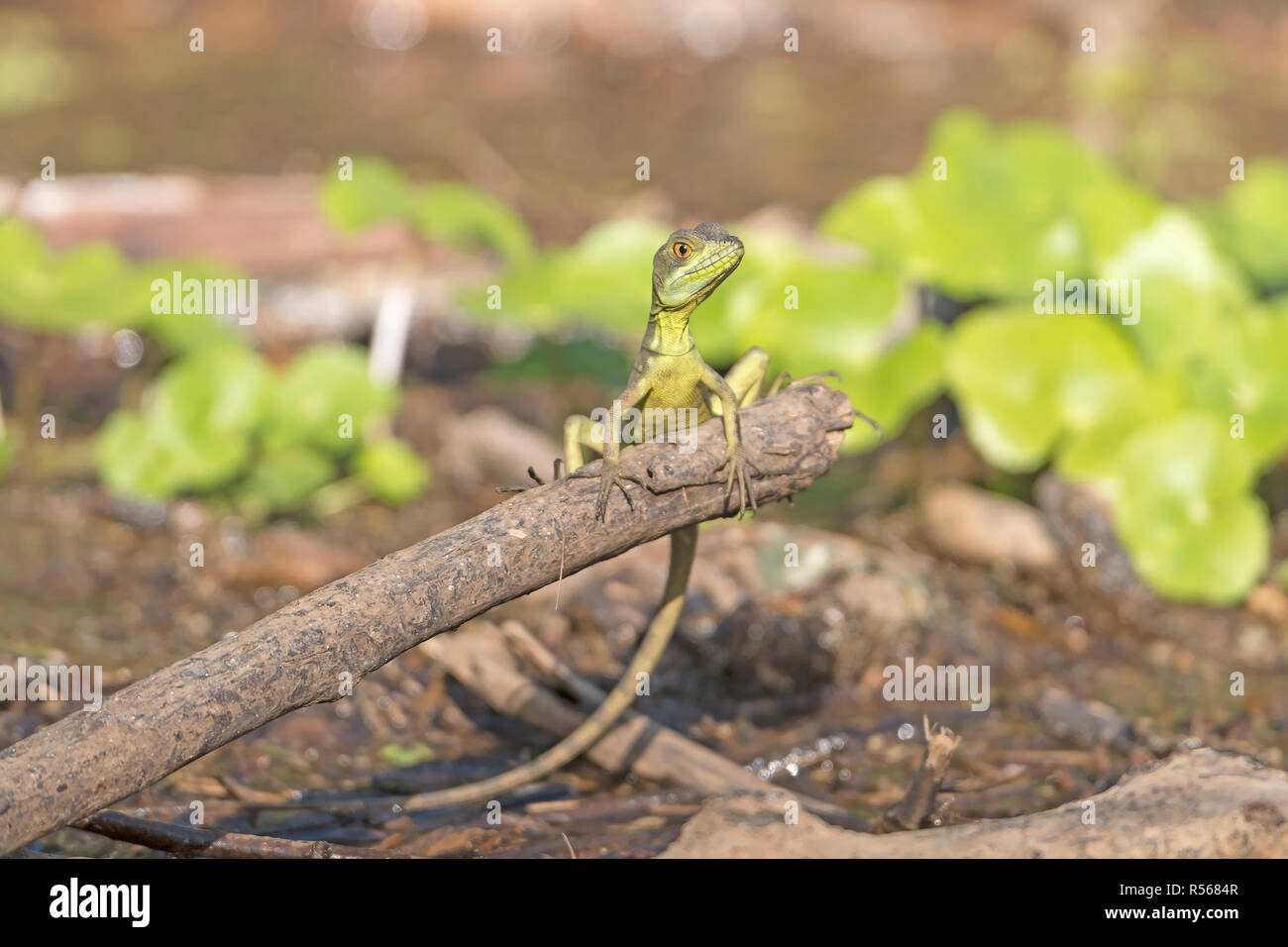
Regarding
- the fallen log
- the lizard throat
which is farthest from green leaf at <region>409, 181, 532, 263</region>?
the fallen log

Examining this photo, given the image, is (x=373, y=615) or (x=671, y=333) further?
(x=671, y=333)

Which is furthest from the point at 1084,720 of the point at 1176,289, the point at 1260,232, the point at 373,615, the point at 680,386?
the point at 1260,232

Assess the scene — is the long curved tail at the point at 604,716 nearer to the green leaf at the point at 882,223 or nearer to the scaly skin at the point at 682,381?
the scaly skin at the point at 682,381

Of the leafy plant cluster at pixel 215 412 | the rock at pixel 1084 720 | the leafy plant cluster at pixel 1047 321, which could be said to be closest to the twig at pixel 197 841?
the rock at pixel 1084 720

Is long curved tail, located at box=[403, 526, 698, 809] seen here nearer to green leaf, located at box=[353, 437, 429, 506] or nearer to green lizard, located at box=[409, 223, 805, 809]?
green lizard, located at box=[409, 223, 805, 809]

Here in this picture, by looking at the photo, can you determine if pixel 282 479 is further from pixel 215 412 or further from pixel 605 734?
pixel 605 734
